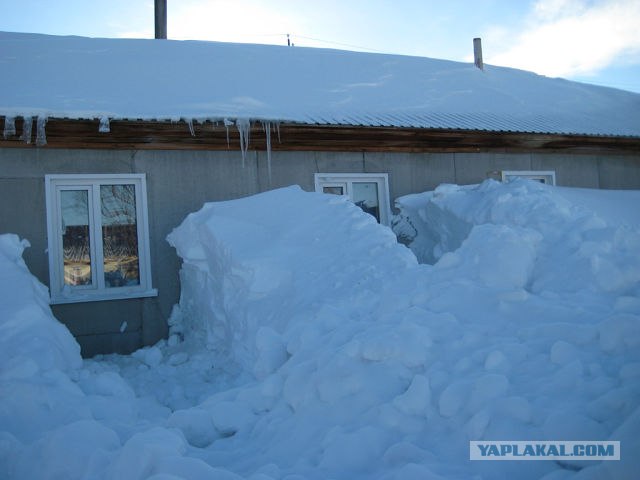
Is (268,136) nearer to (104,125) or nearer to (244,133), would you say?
(244,133)

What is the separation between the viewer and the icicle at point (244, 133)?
661 centimetres

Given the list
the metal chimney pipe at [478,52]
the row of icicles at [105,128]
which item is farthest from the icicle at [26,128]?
the metal chimney pipe at [478,52]

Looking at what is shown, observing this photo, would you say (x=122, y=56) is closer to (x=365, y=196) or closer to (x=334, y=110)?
Answer: (x=334, y=110)

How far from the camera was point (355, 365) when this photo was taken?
10.8ft

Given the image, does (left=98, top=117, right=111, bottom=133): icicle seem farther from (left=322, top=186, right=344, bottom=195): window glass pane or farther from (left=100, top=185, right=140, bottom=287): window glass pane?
(left=322, top=186, right=344, bottom=195): window glass pane

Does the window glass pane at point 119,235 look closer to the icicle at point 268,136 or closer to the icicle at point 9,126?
the icicle at point 9,126

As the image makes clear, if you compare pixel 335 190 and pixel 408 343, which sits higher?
pixel 335 190

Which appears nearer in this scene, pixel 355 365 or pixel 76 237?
pixel 355 365

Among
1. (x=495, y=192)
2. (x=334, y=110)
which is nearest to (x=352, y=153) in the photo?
(x=334, y=110)

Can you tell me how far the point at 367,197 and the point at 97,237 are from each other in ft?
11.4

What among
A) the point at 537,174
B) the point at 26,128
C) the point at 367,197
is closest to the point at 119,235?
the point at 26,128

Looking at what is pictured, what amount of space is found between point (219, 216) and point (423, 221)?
297cm

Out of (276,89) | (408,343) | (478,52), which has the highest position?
(478,52)

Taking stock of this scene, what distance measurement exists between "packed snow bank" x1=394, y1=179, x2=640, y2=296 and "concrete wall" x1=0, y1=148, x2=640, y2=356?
4.93 ft
